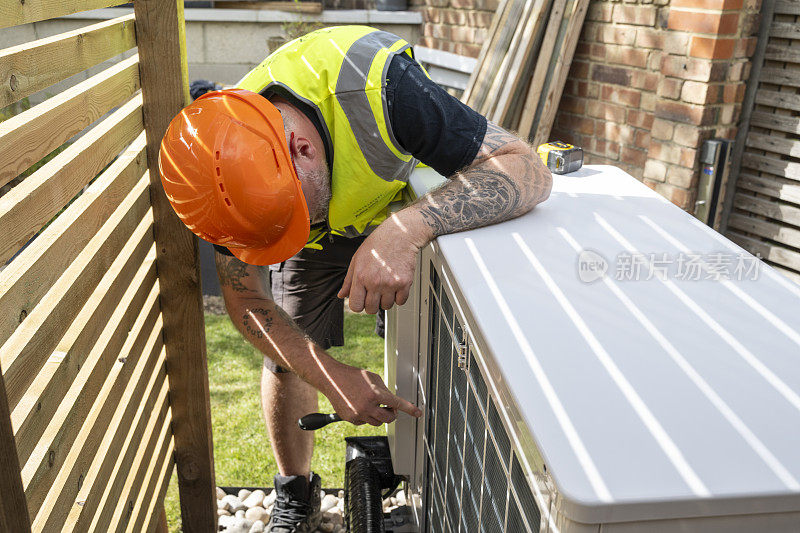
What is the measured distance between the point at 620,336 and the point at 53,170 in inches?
41.3

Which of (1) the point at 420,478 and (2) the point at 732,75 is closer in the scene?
(1) the point at 420,478

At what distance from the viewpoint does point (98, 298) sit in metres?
1.57

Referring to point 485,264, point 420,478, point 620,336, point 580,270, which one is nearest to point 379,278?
point 485,264

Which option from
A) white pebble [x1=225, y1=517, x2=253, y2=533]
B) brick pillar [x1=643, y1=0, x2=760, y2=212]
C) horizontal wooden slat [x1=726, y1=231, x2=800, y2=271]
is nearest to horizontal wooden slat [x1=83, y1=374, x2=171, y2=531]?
white pebble [x1=225, y1=517, x2=253, y2=533]

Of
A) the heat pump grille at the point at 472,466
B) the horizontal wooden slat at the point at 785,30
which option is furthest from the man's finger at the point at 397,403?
the horizontal wooden slat at the point at 785,30

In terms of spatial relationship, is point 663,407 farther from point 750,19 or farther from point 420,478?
point 750,19

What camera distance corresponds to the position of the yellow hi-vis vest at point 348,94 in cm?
181

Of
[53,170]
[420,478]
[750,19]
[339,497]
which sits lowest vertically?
[339,497]

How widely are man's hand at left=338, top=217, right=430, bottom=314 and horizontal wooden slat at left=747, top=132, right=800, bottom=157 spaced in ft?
7.26

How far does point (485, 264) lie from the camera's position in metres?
1.32

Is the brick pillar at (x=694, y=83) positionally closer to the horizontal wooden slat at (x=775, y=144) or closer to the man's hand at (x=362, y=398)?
the horizontal wooden slat at (x=775, y=144)

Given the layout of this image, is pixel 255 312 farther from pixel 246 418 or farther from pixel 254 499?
pixel 246 418

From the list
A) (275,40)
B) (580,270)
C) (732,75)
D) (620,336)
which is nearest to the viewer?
(620,336)

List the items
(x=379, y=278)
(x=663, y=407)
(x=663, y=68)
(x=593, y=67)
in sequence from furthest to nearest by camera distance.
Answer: (x=593, y=67), (x=663, y=68), (x=379, y=278), (x=663, y=407)
